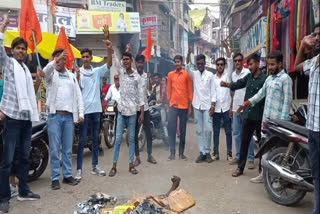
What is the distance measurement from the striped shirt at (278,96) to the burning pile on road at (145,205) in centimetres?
166

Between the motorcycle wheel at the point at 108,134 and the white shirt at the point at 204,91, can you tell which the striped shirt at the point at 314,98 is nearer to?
the white shirt at the point at 204,91

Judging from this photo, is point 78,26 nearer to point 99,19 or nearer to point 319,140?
point 99,19

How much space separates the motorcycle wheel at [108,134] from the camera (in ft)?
24.8

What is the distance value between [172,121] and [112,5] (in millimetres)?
11892

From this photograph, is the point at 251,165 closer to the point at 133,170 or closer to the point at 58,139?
the point at 133,170

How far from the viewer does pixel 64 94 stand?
15.3 feet

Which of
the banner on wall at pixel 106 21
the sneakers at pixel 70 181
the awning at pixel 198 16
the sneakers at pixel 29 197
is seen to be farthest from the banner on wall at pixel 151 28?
the awning at pixel 198 16

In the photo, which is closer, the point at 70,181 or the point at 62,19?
the point at 70,181

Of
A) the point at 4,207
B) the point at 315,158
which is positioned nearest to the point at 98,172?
the point at 4,207

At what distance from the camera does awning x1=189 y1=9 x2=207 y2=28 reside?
3963 centimetres

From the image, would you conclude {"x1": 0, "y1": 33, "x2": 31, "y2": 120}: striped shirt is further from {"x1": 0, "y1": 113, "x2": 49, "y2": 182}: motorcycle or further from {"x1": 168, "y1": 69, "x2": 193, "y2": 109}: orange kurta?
{"x1": 168, "y1": 69, "x2": 193, "y2": 109}: orange kurta

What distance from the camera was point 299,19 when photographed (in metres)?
5.59

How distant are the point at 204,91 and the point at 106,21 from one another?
11066 millimetres

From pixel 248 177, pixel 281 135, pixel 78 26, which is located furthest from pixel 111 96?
pixel 78 26
